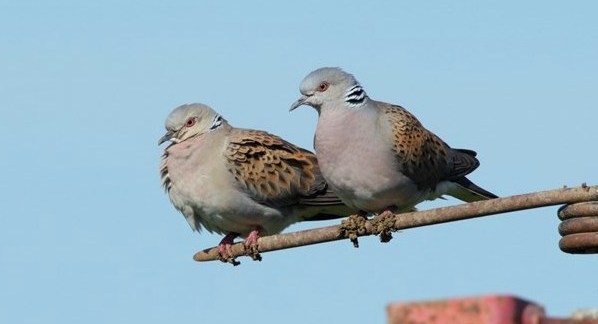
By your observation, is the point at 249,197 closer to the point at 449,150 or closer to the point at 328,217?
the point at 328,217

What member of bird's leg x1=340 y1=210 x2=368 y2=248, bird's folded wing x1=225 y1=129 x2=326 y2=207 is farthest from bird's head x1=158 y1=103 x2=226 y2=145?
bird's leg x1=340 y1=210 x2=368 y2=248

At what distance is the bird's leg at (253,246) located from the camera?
815cm

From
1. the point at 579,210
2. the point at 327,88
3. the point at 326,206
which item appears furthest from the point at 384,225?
the point at 579,210

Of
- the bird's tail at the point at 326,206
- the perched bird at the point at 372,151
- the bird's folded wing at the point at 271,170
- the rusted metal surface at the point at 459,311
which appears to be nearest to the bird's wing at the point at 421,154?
the perched bird at the point at 372,151

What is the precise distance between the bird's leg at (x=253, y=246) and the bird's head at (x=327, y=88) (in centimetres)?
113

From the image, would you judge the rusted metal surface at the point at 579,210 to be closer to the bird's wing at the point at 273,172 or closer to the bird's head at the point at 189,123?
the bird's wing at the point at 273,172

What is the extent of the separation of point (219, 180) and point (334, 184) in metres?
1.44

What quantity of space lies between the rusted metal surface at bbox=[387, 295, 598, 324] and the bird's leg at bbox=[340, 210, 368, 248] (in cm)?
539

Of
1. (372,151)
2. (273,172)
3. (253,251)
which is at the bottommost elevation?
(253,251)

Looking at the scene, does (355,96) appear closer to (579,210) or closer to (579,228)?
(579,210)

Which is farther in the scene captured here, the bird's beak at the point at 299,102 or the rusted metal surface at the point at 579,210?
the bird's beak at the point at 299,102

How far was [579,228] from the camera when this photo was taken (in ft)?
12.9

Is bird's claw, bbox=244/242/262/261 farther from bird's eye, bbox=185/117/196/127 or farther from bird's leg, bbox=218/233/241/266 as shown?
bird's eye, bbox=185/117/196/127

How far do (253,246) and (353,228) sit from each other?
1.48 m
